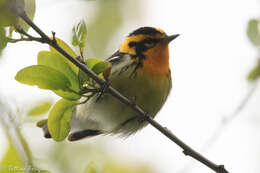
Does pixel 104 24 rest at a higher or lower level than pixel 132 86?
lower

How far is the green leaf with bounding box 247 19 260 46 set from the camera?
132 inches

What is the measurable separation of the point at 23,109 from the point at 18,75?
1028 millimetres

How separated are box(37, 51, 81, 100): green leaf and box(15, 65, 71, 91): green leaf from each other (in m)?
0.05

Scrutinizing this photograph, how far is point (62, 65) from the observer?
8.80 feet

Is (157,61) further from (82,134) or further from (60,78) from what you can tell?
(60,78)

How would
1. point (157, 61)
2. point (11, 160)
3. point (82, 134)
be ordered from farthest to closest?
point (82, 134), point (157, 61), point (11, 160)

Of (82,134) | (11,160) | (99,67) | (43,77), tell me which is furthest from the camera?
(82,134)

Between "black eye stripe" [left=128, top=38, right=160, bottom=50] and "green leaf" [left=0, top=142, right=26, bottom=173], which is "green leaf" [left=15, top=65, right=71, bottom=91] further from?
"black eye stripe" [left=128, top=38, right=160, bottom=50]

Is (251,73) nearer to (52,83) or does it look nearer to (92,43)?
(52,83)

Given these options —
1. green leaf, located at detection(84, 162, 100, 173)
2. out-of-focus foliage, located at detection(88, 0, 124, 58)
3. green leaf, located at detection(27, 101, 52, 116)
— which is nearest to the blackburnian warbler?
green leaf, located at detection(27, 101, 52, 116)

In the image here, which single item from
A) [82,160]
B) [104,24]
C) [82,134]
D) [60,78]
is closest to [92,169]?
[60,78]

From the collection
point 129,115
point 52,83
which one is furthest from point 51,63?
point 129,115

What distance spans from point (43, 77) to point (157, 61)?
1.91m

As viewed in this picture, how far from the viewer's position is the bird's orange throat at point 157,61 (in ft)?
13.5
